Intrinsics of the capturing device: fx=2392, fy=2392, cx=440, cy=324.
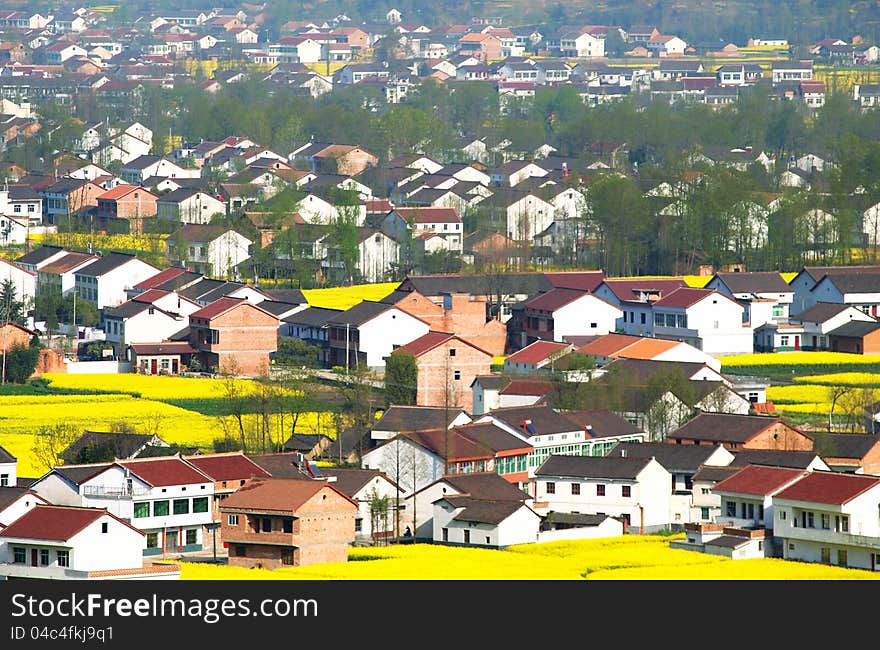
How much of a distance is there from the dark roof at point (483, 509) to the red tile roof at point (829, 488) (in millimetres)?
2636

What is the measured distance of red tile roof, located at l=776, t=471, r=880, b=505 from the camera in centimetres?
2259

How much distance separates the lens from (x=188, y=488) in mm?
23469

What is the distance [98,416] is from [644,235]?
19207 mm

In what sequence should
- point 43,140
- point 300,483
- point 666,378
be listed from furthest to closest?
point 43,140, point 666,378, point 300,483

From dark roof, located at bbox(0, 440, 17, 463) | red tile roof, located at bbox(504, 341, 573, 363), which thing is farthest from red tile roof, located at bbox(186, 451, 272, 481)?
red tile roof, located at bbox(504, 341, 573, 363)

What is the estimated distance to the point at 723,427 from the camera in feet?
89.0

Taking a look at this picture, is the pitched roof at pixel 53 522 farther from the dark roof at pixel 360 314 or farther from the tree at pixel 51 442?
the dark roof at pixel 360 314

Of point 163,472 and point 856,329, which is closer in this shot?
point 163,472

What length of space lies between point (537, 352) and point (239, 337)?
15.8ft

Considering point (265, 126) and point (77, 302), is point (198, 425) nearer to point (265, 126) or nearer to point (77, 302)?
point (77, 302)

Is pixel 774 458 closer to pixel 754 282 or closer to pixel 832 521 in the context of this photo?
pixel 832 521

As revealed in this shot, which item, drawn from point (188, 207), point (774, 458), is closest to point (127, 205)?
point (188, 207)

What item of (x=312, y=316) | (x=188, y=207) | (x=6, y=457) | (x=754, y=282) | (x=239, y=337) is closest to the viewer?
(x=6, y=457)

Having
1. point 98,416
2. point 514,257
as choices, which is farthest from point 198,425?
point 514,257
